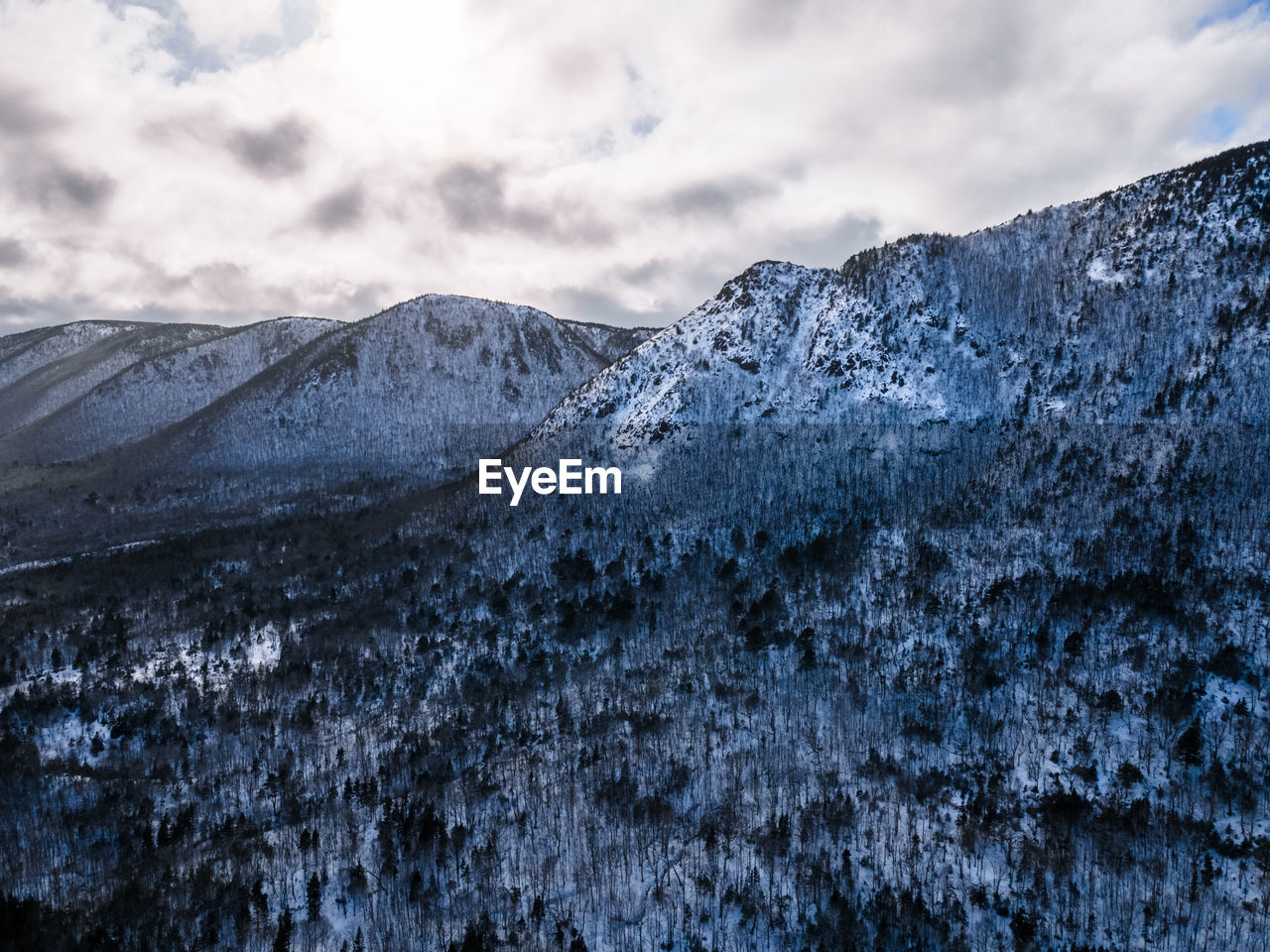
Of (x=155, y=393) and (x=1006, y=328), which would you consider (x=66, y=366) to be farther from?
(x=1006, y=328)

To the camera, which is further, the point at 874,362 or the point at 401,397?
the point at 401,397

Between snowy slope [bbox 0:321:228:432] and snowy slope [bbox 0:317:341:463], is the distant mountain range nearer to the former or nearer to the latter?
snowy slope [bbox 0:317:341:463]

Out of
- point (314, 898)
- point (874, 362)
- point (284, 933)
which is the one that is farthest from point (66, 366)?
point (284, 933)

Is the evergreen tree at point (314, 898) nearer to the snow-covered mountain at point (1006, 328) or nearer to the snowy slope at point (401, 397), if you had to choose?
the snow-covered mountain at point (1006, 328)

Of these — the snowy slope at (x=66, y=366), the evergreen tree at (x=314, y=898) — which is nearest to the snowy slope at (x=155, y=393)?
the snowy slope at (x=66, y=366)

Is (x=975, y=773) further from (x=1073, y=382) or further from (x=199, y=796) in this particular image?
(x=1073, y=382)
